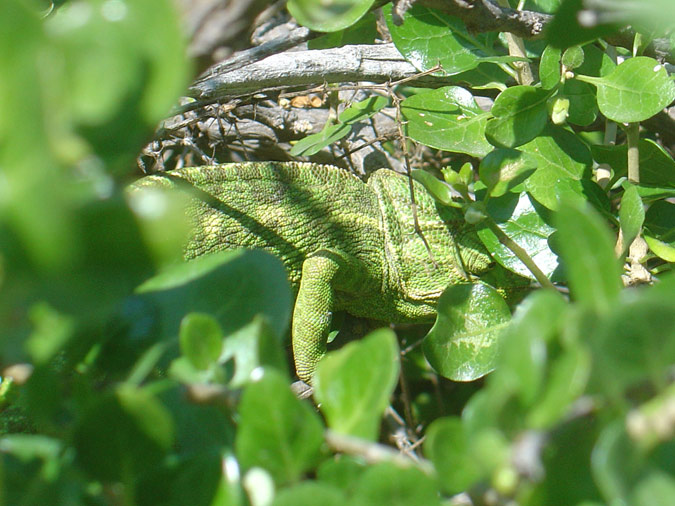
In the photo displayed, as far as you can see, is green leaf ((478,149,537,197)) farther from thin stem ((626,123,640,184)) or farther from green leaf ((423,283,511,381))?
thin stem ((626,123,640,184))

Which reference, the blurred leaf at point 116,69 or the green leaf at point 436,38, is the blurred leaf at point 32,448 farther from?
the green leaf at point 436,38

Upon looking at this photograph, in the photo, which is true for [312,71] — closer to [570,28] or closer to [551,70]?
[551,70]

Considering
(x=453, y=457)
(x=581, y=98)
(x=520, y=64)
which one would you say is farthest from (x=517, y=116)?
(x=453, y=457)

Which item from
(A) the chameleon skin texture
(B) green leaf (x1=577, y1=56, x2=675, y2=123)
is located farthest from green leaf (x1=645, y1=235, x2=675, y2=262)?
(A) the chameleon skin texture

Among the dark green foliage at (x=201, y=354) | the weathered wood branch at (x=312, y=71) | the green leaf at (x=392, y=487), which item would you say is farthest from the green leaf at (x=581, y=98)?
the green leaf at (x=392, y=487)

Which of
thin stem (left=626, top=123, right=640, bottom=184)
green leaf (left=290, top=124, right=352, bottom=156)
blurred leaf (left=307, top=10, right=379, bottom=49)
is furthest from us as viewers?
blurred leaf (left=307, top=10, right=379, bottom=49)
